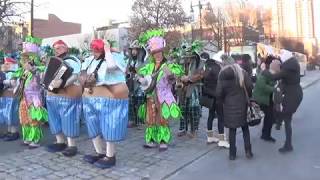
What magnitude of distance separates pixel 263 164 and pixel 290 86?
165cm

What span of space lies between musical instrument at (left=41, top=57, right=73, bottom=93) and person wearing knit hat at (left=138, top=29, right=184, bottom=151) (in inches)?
52.6

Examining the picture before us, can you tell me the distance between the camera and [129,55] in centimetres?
1195

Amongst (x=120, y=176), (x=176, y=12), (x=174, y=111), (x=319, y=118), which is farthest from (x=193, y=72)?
(x=176, y=12)

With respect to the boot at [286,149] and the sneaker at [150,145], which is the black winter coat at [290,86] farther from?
the sneaker at [150,145]

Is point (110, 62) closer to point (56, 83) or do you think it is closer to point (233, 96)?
point (56, 83)

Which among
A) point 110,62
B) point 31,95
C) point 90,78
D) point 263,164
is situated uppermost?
Answer: point 110,62

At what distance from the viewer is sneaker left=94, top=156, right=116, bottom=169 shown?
7754 mm

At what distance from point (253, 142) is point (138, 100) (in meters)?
2.79

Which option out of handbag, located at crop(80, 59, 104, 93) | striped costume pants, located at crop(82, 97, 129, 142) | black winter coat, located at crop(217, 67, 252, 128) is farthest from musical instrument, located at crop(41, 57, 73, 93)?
black winter coat, located at crop(217, 67, 252, 128)

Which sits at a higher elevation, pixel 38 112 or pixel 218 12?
pixel 218 12

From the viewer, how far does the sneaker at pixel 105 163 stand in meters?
7.75

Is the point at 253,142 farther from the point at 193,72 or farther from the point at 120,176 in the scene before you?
the point at 120,176

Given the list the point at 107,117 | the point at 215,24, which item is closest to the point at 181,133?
the point at 107,117

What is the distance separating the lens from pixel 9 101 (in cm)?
995
